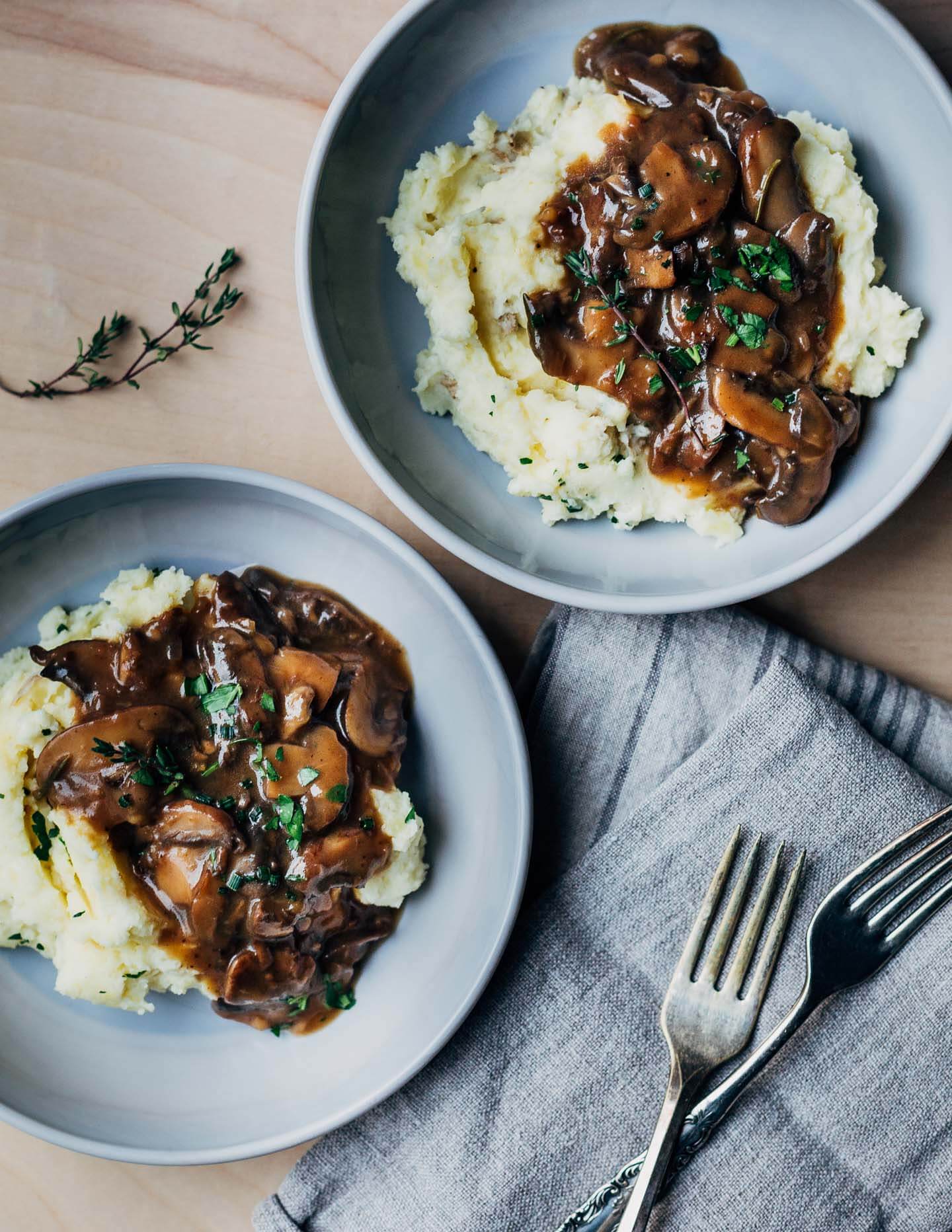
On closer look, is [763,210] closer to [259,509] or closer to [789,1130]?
[259,509]

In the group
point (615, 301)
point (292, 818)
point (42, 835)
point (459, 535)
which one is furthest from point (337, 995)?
point (615, 301)

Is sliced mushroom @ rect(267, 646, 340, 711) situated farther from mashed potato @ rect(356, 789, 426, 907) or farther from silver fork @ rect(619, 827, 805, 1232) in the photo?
silver fork @ rect(619, 827, 805, 1232)

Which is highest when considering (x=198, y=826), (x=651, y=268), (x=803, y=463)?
(x=651, y=268)

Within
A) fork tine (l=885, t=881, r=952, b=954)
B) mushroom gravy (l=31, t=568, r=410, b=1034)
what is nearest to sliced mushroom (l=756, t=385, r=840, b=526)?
fork tine (l=885, t=881, r=952, b=954)

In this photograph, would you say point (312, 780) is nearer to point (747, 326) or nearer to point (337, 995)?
point (337, 995)

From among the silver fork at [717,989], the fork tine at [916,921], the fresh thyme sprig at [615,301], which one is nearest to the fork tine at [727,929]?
the silver fork at [717,989]

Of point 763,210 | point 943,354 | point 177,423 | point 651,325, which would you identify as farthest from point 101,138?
point 943,354
